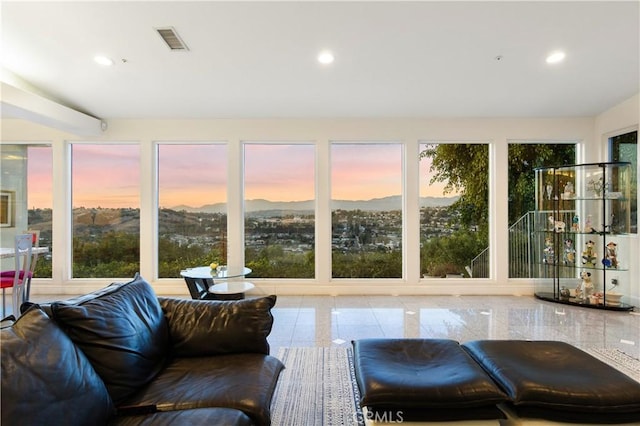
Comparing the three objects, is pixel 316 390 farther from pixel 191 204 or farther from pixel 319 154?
pixel 191 204

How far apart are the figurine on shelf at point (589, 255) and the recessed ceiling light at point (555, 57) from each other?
8.71 feet

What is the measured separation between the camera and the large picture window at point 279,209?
5371 mm

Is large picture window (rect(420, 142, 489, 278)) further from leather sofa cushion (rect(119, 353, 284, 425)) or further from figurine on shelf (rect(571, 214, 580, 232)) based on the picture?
leather sofa cushion (rect(119, 353, 284, 425))

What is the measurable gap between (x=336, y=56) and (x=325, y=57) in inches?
4.8

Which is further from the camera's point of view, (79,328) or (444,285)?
(444,285)

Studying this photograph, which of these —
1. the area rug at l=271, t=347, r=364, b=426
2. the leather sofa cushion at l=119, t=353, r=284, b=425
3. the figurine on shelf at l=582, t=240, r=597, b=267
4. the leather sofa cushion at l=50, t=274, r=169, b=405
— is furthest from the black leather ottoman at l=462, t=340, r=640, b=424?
the figurine on shelf at l=582, t=240, r=597, b=267

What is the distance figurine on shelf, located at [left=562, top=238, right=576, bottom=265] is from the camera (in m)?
4.88

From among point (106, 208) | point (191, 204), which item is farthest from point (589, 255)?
point (106, 208)

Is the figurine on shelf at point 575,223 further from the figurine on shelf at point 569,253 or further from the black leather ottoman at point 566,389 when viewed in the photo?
the black leather ottoman at point 566,389

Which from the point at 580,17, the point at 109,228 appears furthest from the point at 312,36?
the point at 109,228

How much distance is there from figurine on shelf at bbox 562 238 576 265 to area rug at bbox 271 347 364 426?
3.84 m

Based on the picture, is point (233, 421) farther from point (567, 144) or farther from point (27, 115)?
point (567, 144)

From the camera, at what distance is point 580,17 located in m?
3.10

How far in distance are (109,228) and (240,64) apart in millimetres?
3477
